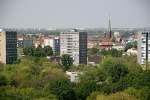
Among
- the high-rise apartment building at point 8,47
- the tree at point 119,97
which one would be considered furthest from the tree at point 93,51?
the tree at point 119,97

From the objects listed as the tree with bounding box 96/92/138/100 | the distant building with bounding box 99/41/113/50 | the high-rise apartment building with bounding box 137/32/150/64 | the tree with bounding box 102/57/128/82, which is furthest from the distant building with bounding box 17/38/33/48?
the tree with bounding box 96/92/138/100

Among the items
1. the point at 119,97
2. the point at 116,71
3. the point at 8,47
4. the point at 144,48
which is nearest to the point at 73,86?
the point at 116,71

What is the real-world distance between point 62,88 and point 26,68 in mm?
3208

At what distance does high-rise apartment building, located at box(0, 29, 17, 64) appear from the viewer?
14895mm

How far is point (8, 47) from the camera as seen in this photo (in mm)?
15234

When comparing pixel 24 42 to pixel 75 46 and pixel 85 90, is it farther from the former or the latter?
pixel 85 90

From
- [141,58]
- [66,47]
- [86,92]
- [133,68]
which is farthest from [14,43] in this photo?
[86,92]

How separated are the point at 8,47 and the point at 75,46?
10.0 ft

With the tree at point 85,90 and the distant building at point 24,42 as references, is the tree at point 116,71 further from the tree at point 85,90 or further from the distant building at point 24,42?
the distant building at point 24,42

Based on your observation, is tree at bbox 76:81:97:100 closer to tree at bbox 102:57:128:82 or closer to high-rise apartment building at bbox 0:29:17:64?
tree at bbox 102:57:128:82

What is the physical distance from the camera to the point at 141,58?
580 inches

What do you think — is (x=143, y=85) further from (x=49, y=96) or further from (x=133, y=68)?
(x=133, y=68)

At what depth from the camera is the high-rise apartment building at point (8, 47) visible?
48.9 feet

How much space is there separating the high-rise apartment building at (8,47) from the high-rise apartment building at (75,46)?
90.4 inches
